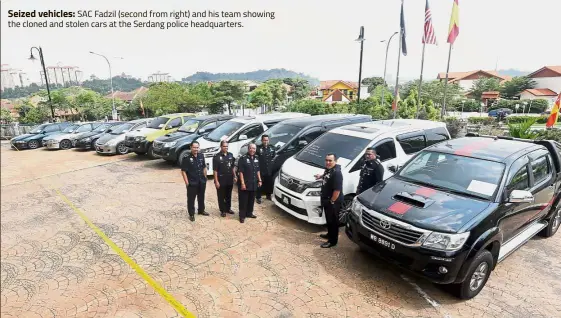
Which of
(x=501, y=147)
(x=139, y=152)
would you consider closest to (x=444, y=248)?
(x=501, y=147)

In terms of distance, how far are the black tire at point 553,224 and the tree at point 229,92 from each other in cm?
4224

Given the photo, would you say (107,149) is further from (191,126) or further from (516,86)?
(516,86)

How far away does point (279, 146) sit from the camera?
751 centimetres

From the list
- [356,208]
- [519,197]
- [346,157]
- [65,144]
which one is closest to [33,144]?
[65,144]

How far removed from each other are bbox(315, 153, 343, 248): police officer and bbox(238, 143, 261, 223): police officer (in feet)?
4.98

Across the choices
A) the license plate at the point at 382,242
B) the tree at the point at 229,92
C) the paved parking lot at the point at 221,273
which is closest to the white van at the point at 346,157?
the paved parking lot at the point at 221,273

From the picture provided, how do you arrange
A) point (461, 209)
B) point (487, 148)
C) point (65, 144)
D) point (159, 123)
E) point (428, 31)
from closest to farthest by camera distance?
point (461, 209), point (487, 148), point (159, 123), point (65, 144), point (428, 31)

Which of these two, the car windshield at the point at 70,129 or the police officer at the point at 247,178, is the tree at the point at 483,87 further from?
the police officer at the point at 247,178

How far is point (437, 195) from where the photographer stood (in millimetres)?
4191

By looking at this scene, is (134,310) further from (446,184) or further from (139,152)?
(139,152)

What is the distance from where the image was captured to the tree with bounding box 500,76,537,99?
182ft

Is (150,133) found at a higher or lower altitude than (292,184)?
higher

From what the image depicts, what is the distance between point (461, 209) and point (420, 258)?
0.80m

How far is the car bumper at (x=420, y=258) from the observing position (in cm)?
355
